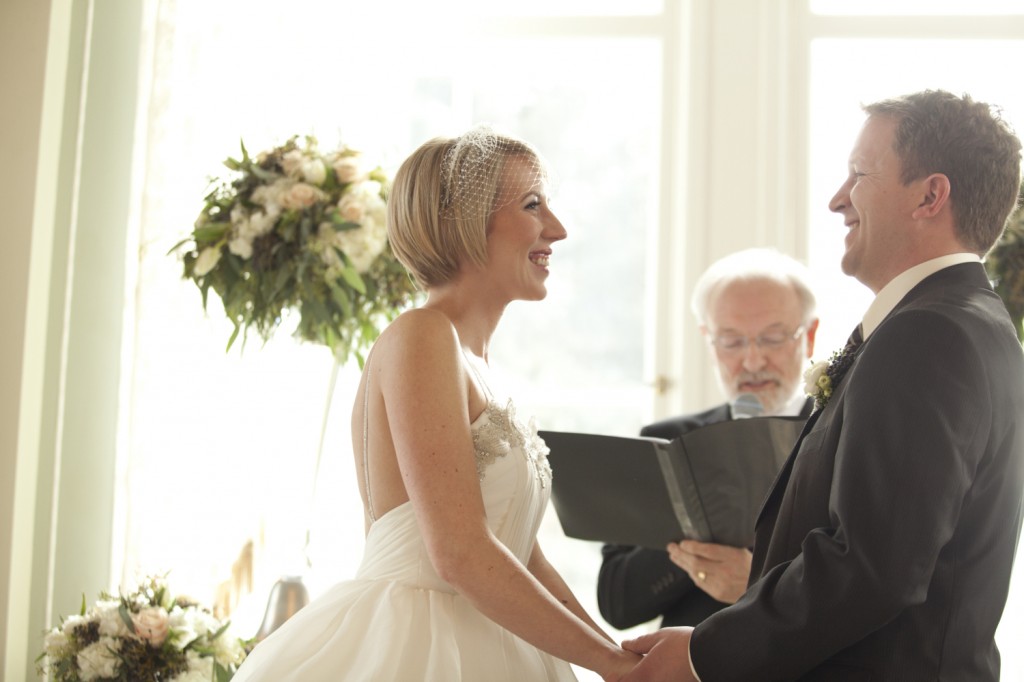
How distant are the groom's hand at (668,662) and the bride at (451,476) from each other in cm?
10

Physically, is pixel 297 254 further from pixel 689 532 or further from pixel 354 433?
pixel 689 532

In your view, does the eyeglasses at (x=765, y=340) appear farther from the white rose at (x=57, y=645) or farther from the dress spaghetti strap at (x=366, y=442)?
the white rose at (x=57, y=645)

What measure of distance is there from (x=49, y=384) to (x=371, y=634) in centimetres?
157

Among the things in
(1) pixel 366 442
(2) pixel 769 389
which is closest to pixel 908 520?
(1) pixel 366 442

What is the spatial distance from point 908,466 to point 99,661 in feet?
6.30

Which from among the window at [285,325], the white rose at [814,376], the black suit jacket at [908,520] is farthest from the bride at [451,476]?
the window at [285,325]

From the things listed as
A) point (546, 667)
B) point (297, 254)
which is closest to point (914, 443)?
point (546, 667)

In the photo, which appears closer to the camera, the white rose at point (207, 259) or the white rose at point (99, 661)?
the white rose at point (99, 661)

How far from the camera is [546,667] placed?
2.05 m

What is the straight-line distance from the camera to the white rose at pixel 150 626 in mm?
2520

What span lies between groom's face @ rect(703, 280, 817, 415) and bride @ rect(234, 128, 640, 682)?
0.99 metres

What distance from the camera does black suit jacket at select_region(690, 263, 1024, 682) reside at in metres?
1.54

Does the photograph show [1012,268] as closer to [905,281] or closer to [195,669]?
[905,281]

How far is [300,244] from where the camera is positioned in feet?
9.90
